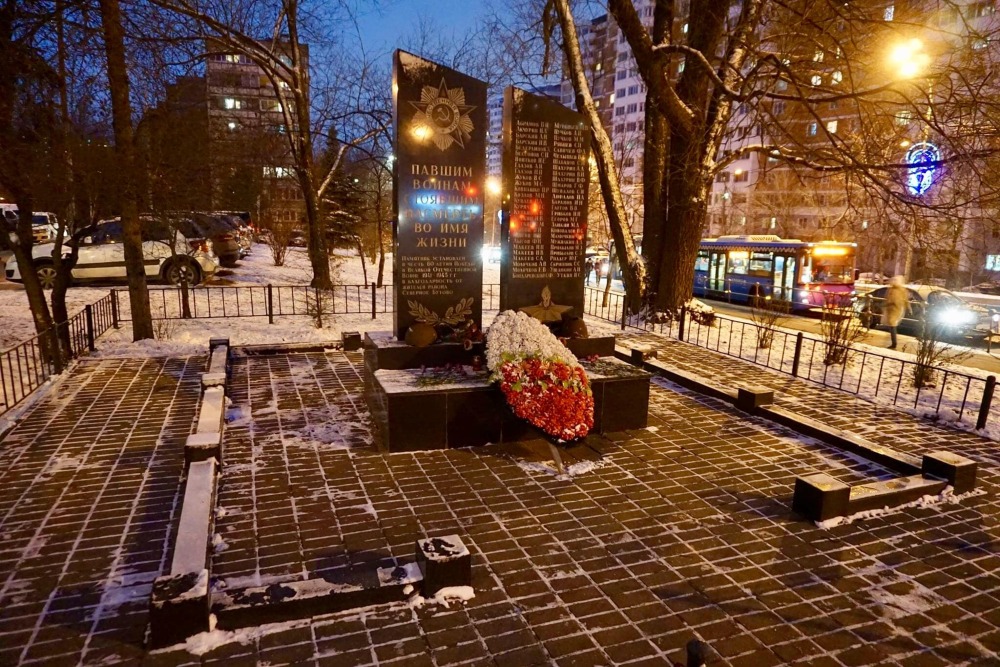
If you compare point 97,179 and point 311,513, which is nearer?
point 311,513

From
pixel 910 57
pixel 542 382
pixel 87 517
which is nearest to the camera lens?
pixel 87 517

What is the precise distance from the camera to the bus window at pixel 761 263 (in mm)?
25048

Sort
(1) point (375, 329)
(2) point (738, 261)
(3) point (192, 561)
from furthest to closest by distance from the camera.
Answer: (2) point (738, 261), (1) point (375, 329), (3) point (192, 561)

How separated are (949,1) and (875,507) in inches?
358

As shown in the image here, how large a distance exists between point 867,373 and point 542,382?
26.5 ft

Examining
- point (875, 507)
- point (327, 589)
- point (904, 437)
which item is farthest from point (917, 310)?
point (327, 589)

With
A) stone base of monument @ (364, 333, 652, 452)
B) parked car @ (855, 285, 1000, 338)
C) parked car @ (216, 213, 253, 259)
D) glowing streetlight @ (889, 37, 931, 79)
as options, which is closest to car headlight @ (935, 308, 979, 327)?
parked car @ (855, 285, 1000, 338)

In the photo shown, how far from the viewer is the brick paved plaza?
3.83 meters

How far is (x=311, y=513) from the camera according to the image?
5426 millimetres

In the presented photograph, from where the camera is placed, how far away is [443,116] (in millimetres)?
7840

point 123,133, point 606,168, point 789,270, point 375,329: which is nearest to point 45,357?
point 123,133

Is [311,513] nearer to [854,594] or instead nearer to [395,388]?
[395,388]

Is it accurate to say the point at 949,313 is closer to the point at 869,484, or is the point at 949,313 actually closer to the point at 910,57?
the point at 910,57

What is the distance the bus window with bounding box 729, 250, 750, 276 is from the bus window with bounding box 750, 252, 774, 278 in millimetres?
387
